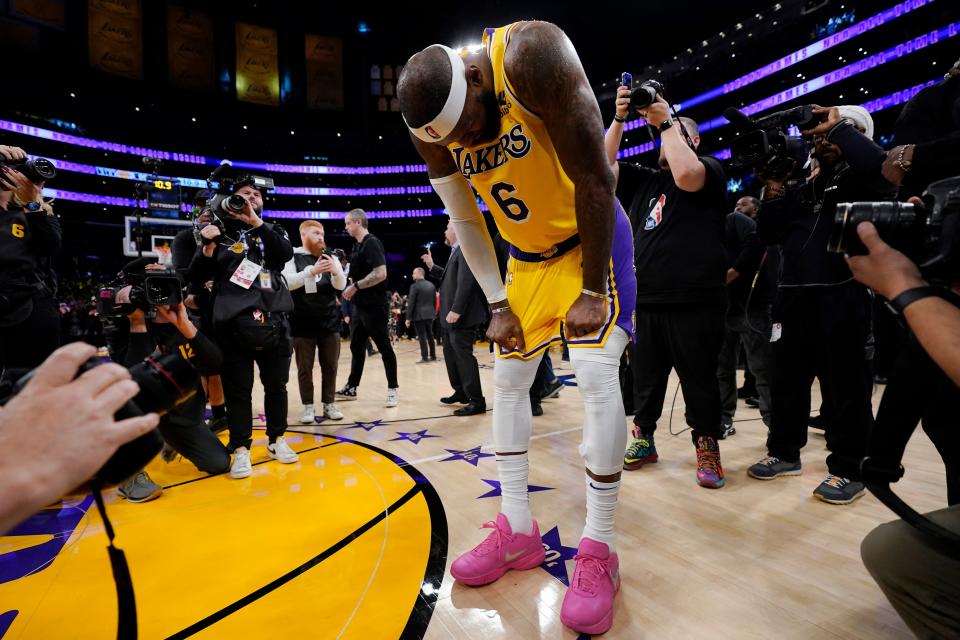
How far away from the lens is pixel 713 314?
88.9 inches

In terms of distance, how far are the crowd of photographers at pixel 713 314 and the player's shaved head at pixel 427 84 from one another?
88 centimetres

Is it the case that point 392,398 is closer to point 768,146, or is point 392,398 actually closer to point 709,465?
point 709,465

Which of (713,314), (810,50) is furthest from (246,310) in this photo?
(810,50)

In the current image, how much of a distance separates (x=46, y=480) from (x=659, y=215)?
8.22 ft

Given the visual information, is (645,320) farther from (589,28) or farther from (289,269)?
(589,28)

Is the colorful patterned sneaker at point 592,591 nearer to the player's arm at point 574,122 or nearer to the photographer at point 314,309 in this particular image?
the player's arm at point 574,122

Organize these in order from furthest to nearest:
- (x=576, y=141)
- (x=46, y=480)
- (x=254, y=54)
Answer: (x=254, y=54), (x=576, y=141), (x=46, y=480)

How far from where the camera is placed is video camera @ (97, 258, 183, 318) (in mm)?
1648

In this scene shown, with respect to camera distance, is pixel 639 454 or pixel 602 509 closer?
pixel 602 509

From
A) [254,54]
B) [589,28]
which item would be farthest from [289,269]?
[254,54]

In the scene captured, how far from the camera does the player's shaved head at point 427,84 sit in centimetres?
119

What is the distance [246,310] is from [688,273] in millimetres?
2503

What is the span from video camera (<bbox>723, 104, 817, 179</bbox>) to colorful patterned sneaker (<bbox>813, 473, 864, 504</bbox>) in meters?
1.44

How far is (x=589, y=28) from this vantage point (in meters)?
14.1
